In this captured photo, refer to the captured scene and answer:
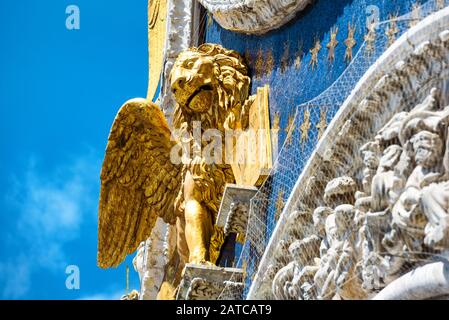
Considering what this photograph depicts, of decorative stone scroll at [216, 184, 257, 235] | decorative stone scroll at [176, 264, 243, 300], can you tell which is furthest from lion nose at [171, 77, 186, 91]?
decorative stone scroll at [176, 264, 243, 300]

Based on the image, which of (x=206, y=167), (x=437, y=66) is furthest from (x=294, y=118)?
(x=437, y=66)

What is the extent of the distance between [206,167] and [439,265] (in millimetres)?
4503

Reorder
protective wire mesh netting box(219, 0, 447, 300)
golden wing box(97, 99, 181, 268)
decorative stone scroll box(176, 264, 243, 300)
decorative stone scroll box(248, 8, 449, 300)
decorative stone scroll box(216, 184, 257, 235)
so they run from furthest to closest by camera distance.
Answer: golden wing box(97, 99, 181, 268), decorative stone scroll box(176, 264, 243, 300), decorative stone scroll box(216, 184, 257, 235), protective wire mesh netting box(219, 0, 447, 300), decorative stone scroll box(248, 8, 449, 300)

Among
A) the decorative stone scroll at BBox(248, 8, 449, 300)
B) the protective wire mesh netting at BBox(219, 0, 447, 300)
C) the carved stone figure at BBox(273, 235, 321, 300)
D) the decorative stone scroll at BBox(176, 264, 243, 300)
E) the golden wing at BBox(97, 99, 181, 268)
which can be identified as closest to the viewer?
the decorative stone scroll at BBox(248, 8, 449, 300)

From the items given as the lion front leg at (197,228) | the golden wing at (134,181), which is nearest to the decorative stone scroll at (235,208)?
the lion front leg at (197,228)

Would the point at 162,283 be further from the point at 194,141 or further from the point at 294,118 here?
the point at 294,118

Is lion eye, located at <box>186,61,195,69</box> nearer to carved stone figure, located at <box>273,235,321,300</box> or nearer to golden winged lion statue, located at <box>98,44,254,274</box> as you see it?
golden winged lion statue, located at <box>98,44,254,274</box>

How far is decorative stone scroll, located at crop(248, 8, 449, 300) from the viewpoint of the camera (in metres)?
7.73

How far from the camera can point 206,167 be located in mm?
11805

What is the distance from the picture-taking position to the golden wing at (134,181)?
12.8m

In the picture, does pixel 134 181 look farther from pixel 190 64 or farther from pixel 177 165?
pixel 190 64

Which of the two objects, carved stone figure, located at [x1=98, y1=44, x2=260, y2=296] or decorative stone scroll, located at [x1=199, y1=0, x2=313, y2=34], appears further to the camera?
carved stone figure, located at [x1=98, y1=44, x2=260, y2=296]

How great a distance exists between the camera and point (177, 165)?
41.7ft

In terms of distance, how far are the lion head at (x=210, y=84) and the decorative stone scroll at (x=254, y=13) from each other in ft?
1.15
